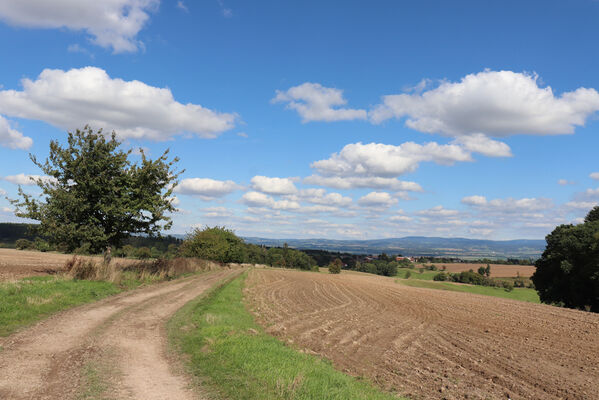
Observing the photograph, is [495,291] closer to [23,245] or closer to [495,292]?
[495,292]

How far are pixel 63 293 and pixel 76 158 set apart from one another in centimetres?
1250

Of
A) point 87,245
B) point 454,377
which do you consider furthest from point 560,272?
point 87,245

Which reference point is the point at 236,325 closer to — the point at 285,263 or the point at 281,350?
the point at 281,350

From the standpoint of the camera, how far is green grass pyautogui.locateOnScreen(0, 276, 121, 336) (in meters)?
13.4

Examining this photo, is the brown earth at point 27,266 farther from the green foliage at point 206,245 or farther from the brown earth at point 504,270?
the brown earth at point 504,270

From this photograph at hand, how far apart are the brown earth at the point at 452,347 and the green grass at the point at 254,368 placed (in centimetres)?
153

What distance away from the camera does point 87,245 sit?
27.9 meters

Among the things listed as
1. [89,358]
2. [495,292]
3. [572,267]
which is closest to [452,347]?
[89,358]

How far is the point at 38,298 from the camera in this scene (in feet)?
53.0

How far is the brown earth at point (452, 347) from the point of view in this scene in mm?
10398

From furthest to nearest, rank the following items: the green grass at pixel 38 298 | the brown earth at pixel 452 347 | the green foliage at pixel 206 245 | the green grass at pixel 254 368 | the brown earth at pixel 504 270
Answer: the brown earth at pixel 504 270 → the green foliage at pixel 206 245 → the green grass at pixel 38 298 → the brown earth at pixel 452 347 → the green grass at pixel 254 368

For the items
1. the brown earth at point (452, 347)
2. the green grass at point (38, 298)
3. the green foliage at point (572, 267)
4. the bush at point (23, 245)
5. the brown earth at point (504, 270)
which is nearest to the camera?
the brown earth at point (452, 347)

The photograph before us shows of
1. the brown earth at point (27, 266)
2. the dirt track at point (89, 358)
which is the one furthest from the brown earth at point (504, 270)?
the dirt track at point (89, 358)

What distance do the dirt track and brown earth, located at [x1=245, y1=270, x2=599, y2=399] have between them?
507 centimetres
